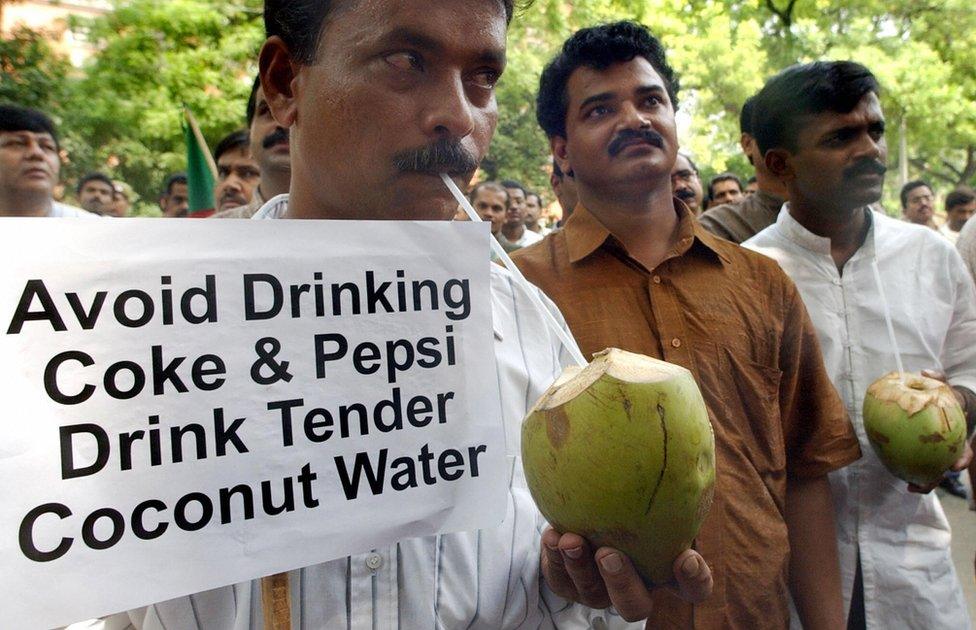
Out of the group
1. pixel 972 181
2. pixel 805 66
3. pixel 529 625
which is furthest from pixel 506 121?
pixel 529 625

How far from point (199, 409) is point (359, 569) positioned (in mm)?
335

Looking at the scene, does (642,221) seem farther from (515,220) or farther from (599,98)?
(515,220)

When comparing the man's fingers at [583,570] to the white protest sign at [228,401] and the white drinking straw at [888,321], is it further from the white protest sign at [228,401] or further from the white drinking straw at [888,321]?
the white drinking straw at [888,321]

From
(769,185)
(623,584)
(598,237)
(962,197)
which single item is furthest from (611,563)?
(962,197)

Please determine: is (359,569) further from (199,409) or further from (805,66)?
(805,66)

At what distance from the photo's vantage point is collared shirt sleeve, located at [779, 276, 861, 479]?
188 centimetres

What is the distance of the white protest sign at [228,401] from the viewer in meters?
0.82

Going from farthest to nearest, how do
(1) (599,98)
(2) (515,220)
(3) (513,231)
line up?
(3) (513,231)
(2) (515,220)
(1) (599,98)

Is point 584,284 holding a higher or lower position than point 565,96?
lower

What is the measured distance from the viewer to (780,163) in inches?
97.2

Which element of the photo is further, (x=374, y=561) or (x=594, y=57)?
(x=594, y=57)

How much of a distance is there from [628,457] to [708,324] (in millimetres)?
928

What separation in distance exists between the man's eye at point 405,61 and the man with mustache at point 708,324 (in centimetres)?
82

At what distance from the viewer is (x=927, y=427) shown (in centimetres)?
187
